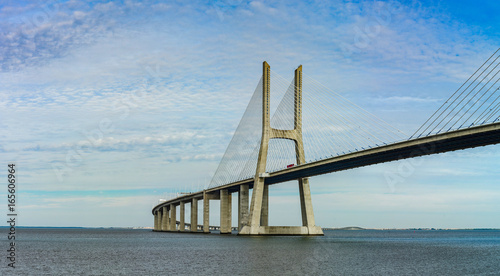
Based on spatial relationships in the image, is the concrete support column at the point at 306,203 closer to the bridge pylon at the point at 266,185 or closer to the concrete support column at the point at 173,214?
the bridge pylon at the point at 266,185

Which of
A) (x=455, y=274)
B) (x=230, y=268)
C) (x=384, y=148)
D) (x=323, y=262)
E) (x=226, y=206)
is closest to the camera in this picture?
(x=455, y=274)

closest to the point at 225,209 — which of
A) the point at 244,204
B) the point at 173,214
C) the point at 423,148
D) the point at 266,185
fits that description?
the point at 244,204

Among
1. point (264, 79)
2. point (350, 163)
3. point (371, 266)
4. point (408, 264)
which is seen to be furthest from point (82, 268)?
point (264, 79)

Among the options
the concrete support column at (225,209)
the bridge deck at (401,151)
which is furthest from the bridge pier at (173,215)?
the bridge deck at (401,151)

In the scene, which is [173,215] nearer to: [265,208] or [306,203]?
[265,208]

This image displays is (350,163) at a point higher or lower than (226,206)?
higher

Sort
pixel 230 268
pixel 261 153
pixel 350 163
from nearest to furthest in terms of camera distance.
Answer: pixel 230 268 < pixel 350 163 < pixel 261 153

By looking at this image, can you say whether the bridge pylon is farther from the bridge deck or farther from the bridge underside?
the bridge underside

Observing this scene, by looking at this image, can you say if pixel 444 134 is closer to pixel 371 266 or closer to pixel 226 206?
pixel 371 266
